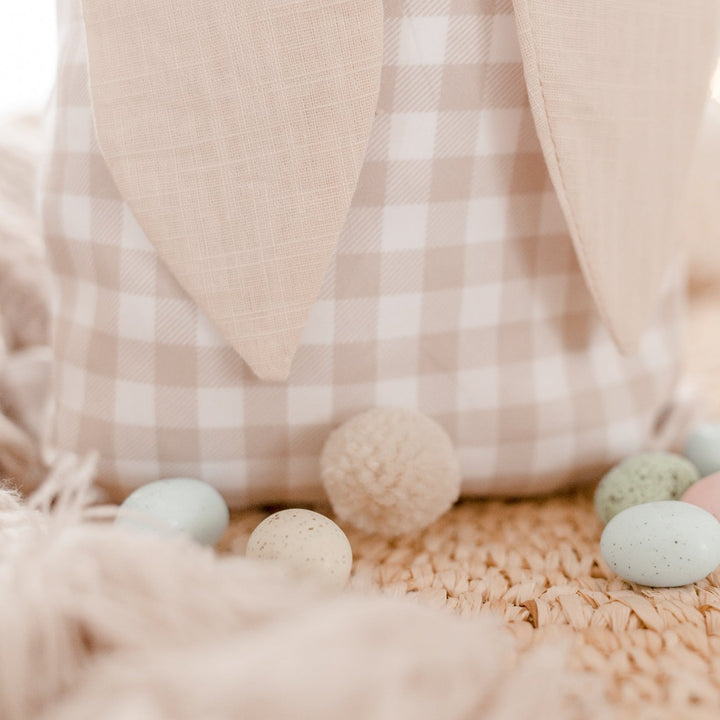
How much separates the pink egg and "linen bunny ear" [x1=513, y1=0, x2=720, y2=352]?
0.12m

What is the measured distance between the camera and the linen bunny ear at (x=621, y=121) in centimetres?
54

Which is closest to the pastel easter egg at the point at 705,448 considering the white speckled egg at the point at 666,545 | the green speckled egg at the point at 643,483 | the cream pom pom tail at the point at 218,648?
the green speckled egg at the point at 643,483

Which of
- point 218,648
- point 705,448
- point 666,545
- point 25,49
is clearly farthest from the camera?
point 25,49

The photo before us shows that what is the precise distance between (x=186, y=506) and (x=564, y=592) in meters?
0.27

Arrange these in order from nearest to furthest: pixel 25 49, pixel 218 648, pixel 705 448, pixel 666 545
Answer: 1. pixel 218 648
2. pixel 666 545
3. pixel 705 448
4. pixel 25 49

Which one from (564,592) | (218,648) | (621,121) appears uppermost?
(621,121)

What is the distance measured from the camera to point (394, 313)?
606mm

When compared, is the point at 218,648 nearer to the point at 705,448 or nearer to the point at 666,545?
the point at 666,545

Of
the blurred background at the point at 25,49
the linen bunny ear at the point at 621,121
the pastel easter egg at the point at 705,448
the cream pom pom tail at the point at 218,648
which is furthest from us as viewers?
the blurred background at the point at 25,49

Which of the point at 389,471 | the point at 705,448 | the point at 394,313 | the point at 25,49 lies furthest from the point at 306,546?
the point at 25,49

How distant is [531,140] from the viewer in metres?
0.59

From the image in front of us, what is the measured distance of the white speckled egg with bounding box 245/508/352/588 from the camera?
513 millimetres

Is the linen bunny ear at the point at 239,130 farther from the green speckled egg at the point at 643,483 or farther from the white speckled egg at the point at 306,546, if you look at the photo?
the green speckled egg at the point at 643,483

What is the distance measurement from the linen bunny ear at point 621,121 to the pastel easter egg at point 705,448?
0.11 meters
